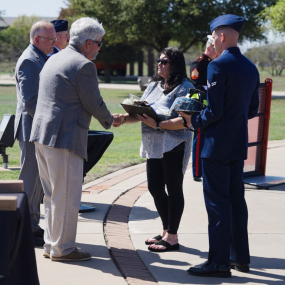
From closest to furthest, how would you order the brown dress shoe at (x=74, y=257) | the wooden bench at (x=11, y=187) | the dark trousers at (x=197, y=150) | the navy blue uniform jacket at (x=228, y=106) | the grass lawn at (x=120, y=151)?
the wooden bench at (x=11, y=187)
the navy blue uniform jacket at (x=228, y=106)
the brown dress shoe at (x=74, y=257)
the dark trousers at (x=197, y=150)
the grass lawn at (x=120, y=151)

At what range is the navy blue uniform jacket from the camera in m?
4.21

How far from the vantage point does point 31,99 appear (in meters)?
5.15

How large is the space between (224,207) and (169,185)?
2.52ft

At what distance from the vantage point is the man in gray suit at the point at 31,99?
519cm

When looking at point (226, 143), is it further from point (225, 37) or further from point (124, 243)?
point (124, 243)

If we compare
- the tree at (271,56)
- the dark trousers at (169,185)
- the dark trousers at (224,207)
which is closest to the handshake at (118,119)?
the dark trousers at (169,185)

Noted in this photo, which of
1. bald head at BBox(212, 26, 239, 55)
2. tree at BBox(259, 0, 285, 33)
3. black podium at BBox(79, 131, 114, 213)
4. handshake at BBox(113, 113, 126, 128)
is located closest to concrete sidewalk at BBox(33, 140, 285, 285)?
black podium at BBox(79, 131, 114, 213)

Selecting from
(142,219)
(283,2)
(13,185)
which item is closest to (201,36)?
(283,2)

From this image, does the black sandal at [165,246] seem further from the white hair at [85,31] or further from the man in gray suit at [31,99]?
the white hair at [85,31]

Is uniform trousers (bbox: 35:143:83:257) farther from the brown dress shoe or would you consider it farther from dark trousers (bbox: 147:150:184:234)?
dark trousers (bbox: 147:150:184:234)

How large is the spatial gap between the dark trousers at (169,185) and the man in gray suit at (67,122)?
641mm

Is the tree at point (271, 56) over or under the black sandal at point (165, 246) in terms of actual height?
over

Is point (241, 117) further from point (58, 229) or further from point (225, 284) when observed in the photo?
point (58, 229)

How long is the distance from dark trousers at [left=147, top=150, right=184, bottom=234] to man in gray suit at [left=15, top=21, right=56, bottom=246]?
3.70ft
